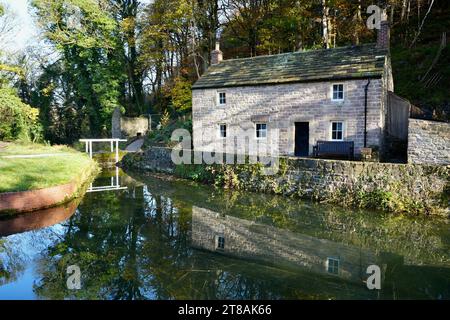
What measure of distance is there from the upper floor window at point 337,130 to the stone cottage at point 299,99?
0.05 m

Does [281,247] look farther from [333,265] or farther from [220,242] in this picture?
[220,242]

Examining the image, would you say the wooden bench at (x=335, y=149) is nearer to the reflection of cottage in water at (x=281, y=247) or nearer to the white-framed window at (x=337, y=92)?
the white-framed window at (x=337, y=92)

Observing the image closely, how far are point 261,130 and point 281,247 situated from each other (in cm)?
1177

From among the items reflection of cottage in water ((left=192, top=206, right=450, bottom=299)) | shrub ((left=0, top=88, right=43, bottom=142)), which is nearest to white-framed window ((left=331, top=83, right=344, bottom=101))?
reflection of cottage in water ((left=192, top=206, right=450, bottom=299))

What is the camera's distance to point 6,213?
Result: 1186 centimetres

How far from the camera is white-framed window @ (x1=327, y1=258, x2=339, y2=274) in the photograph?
26.1 feet

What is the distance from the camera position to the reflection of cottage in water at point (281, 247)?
8.29 metres

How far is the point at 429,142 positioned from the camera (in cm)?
1291

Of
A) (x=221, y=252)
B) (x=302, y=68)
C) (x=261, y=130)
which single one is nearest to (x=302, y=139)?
(x=261, y=130)

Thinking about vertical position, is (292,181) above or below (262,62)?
below

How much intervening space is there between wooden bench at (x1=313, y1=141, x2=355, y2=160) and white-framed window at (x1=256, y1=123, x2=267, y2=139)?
3791 millimetres

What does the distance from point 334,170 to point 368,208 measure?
207 centimetres

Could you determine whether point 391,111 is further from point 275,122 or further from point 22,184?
point 22,184

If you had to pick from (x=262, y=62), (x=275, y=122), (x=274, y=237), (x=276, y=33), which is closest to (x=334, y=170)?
(x=274, y=237)
